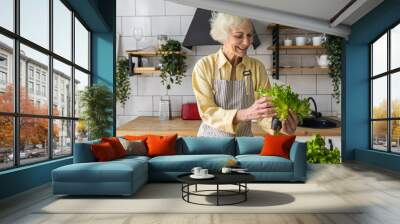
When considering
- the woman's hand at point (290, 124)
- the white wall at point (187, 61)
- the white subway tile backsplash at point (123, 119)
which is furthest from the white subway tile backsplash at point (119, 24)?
the woman's hand at point (290, 124)

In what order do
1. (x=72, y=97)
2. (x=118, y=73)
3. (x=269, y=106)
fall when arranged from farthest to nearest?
(x=118, y=73), (x=72, y=97), (x=269, y=106)

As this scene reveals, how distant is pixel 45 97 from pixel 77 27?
1.92 m

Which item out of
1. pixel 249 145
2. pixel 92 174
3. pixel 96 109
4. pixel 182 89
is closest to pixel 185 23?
pixel 182 89

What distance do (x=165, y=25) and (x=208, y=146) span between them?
11.5ft

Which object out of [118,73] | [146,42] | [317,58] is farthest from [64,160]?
[317,58]

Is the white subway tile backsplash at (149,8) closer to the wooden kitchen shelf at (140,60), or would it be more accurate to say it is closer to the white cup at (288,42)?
the wooden kitchen shelf at (140,60)

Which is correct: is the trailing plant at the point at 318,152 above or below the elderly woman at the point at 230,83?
below

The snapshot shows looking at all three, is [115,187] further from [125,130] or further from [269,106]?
[125,130]

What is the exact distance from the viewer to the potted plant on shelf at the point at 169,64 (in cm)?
830

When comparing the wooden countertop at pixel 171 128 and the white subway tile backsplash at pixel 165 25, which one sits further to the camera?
the white subway tile backsplash at pixel 165 25

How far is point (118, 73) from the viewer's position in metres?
8.52

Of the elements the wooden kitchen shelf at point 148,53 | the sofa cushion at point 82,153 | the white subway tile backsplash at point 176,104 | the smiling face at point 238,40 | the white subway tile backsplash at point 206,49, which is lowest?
the sofa cushion at point 82,153

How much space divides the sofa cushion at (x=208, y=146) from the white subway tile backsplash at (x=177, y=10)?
3.37 metres

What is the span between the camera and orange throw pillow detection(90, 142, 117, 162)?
16.9 feet
